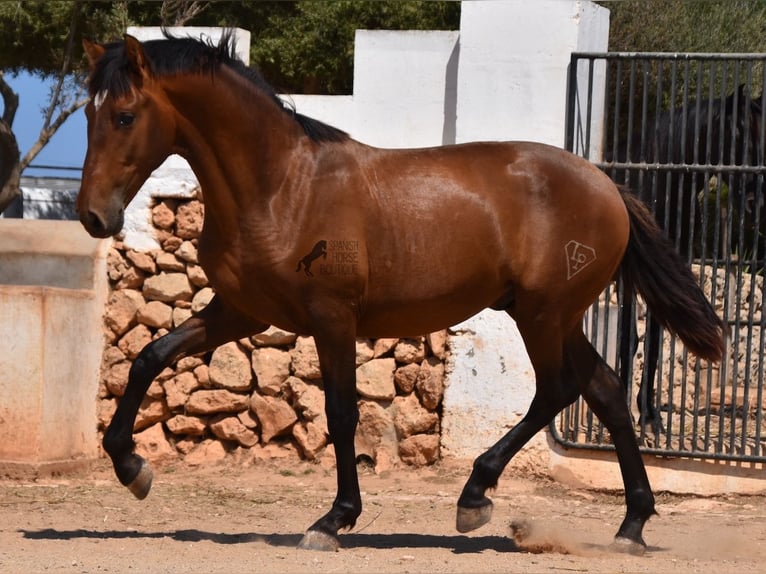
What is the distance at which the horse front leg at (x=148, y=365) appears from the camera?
17.4 feet

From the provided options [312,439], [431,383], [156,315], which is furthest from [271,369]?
[431,383]

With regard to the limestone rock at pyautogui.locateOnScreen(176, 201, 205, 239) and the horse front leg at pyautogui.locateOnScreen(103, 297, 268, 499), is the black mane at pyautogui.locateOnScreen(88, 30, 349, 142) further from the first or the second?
the limestone rock at pyautogui.locateOnScreen(176, 201, 205, 239)

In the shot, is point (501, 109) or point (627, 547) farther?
point (501, 109)

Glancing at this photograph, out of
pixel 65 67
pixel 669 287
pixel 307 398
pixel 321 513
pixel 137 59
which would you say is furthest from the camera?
pixel 65 67

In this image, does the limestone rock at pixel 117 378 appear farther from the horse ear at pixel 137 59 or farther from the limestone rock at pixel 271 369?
the horse ear at pixel 137 59

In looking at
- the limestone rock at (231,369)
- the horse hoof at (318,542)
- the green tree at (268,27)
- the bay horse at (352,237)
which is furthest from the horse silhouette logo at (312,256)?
the green tree at (268,27)

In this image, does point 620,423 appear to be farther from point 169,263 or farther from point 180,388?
point 169,263

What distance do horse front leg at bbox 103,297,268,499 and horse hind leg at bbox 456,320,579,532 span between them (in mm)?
1199

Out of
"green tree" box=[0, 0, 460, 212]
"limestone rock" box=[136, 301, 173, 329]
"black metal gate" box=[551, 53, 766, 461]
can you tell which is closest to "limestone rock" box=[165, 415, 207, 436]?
"limestone rock" box=[136, 301, 173, 329]

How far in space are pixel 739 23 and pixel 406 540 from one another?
32.7 ft

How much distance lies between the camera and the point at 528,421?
5.52 metres

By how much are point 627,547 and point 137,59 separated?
3.07 metres

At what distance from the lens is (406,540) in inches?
232

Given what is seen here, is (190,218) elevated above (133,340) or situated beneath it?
elevated above
